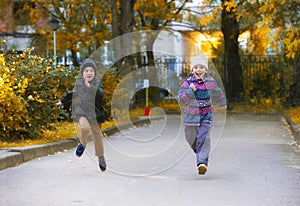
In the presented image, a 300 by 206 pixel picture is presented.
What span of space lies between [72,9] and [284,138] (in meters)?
17.3

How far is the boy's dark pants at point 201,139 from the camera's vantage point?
31.9ft

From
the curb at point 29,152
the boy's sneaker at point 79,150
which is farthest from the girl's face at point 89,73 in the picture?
the curb at point 29,152

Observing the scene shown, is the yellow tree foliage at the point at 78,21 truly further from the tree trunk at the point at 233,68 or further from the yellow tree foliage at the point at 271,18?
the yellow tree foliage at the point at 271,18

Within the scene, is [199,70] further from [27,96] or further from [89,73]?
[27,96]

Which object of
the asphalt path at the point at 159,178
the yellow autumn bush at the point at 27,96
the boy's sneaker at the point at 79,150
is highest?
the yellow autumn bush at the point at 27,96

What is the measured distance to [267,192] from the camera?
835cm

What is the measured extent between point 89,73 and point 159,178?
1888 mm

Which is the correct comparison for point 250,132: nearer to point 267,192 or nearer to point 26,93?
point 26,93

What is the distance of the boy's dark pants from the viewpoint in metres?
9.72

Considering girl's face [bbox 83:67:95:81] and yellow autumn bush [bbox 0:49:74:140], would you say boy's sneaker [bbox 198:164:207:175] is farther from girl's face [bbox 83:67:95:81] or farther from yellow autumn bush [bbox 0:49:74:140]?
yellow autumn bush [bbox 0:49:74:140]

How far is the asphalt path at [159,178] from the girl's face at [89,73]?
1.42 metres

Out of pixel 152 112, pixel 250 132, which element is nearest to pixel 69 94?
pixel 250 132

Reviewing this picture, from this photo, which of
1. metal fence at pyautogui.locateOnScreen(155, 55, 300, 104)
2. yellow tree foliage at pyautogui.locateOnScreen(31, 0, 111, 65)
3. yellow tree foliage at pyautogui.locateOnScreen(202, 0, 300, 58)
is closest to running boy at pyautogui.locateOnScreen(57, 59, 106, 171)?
yellow tree foliage at pyautogui.locateOnScreen(202, 0, 300, 58)

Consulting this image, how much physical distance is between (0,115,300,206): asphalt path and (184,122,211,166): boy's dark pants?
30 centimetres
